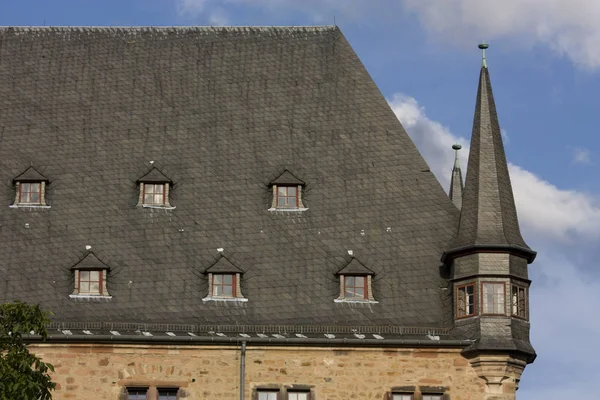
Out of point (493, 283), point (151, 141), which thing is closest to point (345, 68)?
point (151, 141)

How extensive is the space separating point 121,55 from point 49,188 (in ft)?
17.8

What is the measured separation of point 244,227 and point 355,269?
10.3 feet

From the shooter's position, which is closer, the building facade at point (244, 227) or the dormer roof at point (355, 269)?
the building facade at point (244, 227)

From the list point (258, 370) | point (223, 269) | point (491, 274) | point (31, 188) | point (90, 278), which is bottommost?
point (258, 370)

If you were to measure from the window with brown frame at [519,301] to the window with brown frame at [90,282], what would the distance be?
987 cm

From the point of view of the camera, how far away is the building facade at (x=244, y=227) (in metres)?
39.3

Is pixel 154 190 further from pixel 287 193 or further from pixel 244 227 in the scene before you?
pixel 287 193

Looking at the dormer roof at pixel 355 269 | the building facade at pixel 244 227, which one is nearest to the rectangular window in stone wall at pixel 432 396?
the building facade at pixel 244 227

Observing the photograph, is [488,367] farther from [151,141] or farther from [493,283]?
[151,141]

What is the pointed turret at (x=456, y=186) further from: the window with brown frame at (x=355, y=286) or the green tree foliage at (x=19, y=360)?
the green tree foliage at (x=19, y=360)

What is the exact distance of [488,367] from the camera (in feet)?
129

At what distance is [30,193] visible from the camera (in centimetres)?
4206

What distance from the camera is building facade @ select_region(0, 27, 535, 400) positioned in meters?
39.3

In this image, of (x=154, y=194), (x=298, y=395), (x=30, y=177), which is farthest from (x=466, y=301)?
(x=30, y=177)
